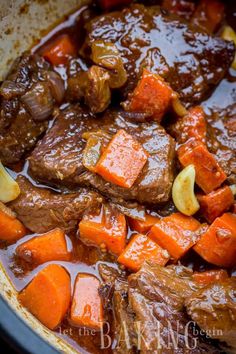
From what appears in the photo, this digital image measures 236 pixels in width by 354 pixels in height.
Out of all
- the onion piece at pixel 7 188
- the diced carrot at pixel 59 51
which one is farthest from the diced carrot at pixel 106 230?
the diced carrot at pixel 59 51

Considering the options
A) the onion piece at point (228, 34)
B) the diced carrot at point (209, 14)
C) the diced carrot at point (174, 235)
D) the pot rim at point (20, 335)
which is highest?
A: the diced carrot at point (209, 14)

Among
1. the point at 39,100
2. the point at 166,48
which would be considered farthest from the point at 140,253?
the point at 166,48

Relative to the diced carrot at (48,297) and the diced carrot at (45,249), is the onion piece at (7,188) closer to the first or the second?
the diced carrot at (45,249)

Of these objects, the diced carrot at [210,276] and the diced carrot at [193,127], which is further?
the diced carrot at [193,127]

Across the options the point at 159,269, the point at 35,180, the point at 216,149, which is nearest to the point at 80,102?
the point at 35,180

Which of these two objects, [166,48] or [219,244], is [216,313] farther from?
[166,48]

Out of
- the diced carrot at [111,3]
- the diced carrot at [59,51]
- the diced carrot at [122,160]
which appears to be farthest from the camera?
the diced carrot at [111,3]
